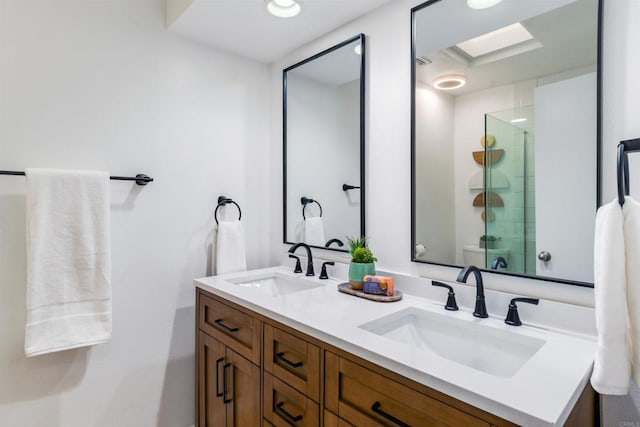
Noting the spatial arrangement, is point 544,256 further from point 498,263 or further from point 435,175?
point 435,175

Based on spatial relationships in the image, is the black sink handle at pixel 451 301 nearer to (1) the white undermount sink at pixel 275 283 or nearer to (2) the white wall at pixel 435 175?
(2) the white wall at pixel 435 175

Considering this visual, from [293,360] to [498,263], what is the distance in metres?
0.80

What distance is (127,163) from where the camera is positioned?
167 centimetres

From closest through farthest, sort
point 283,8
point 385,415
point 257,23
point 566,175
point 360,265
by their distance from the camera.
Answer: point 385,415 → point 566,175 → point 360,265 → point 283,8 → point 257,23

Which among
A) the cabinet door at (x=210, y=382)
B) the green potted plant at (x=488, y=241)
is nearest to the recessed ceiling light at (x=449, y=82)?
the green potted plant at (x=488, y=241)

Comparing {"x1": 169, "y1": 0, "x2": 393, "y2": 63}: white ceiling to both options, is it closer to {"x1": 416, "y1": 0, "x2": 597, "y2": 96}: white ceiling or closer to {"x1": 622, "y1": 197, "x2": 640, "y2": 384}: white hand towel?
{"x1": 416, "y1": 0, "x2": 597, "y2": 96}: white ceiling

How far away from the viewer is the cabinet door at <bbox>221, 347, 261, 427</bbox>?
1.33m

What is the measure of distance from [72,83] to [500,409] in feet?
6.35

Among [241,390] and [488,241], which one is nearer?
[488,241]

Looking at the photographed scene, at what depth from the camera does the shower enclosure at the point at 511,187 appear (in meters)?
1.16

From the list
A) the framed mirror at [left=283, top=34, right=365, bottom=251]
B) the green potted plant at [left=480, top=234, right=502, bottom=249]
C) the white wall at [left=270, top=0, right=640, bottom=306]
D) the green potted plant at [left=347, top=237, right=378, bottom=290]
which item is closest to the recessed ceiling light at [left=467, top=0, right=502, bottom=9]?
the white wall at [left=270, top=0, right=640, bottom=306]

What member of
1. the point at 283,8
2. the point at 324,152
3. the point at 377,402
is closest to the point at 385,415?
the point at 377,402

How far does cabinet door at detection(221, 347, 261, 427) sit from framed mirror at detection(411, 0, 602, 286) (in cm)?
84

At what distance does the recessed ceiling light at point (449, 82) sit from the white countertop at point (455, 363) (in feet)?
2.83
